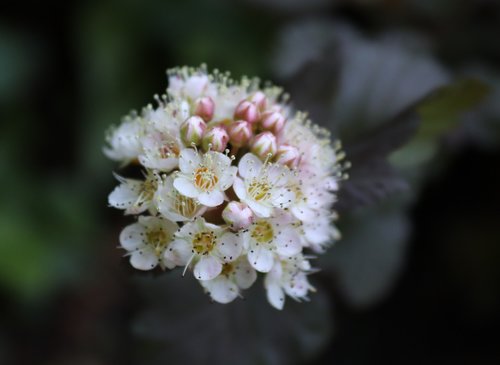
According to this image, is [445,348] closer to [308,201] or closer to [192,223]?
[308,201]

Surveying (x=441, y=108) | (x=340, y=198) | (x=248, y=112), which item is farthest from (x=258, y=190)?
(x=441, y=108)

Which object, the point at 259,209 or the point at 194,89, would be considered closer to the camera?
the point at 259,209

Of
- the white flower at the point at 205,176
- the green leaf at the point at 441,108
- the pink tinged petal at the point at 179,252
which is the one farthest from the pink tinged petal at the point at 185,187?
the green leaf at the point at 441,108

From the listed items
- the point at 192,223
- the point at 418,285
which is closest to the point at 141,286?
the point at 192,223

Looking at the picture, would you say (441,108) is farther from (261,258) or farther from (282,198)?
(261,258)

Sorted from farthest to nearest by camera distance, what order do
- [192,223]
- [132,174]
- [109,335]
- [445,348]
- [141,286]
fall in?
[109,335] → [445,348] → [141,286] → [132,174] → [192,223]

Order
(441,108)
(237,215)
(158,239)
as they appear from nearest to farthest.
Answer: (237,215), (158,239), (441,108)
